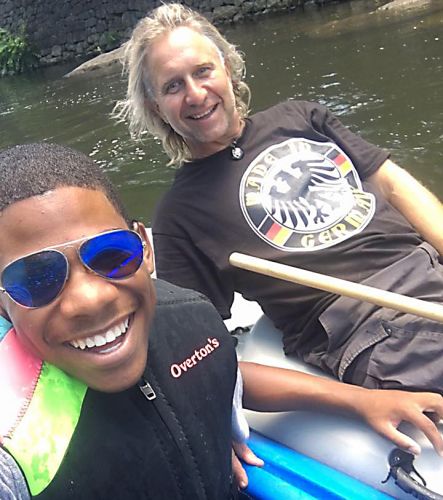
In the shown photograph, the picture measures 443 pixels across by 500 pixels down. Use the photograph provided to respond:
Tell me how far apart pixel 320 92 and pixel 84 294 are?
542cm

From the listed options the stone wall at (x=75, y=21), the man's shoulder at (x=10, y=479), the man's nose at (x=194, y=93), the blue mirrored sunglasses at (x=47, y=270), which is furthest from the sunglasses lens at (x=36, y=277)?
the stone wall at (x=75, y=21)

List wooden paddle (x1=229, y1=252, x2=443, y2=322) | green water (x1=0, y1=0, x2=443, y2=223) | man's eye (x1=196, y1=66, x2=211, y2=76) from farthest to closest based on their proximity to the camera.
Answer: green water (x1=0, y1=0, x2=443, y2=223) → man's eye (x1=196, y1=66, x2=211, y2=76) → wooden paddle (x1=229, y1=252, x2=443, y2=322)

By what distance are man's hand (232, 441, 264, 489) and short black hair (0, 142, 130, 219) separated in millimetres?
618

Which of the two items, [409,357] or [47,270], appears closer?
[47,270]

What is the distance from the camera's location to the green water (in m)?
4.73

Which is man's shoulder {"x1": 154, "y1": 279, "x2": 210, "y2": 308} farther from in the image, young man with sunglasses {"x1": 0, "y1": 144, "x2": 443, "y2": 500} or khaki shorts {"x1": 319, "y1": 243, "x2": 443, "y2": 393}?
khaki shorts {"x1": 319, "y1": 243, "x2": 443, "y2": 393}

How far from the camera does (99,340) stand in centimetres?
91

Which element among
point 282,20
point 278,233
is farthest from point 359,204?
point 282,20

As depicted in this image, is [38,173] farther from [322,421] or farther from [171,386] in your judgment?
[322,421]

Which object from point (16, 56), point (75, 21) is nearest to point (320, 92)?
point (75, 21)

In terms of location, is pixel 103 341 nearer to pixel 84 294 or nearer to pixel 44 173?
pixel 84 294

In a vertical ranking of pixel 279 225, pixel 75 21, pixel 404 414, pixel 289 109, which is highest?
pixel 289 109

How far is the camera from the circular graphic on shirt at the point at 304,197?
1.61 meters

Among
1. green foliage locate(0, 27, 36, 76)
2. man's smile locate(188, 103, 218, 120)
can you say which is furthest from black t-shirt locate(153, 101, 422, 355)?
green foliage locate(0, 27, 36, 76)
